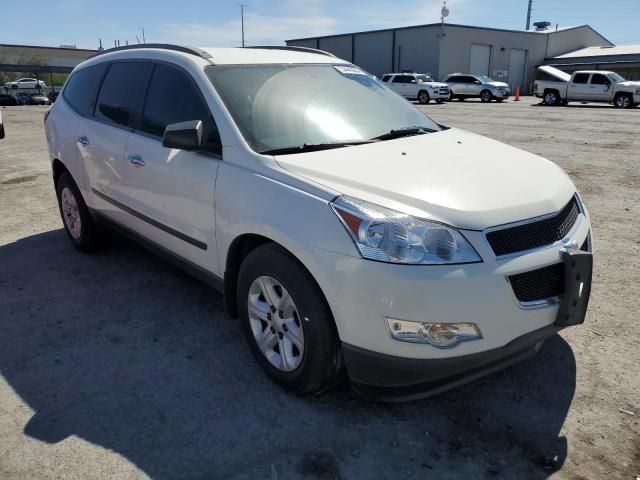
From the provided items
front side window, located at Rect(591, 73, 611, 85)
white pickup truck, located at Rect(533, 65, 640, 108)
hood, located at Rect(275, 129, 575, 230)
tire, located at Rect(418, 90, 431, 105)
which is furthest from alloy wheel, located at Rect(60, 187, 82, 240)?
tire, located at Rect(418, 90, 431, 105)

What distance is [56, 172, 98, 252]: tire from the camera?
4.99 m

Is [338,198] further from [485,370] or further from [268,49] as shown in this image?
[268,49]

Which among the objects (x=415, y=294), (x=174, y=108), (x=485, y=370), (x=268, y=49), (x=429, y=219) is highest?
(x=268, y=49)

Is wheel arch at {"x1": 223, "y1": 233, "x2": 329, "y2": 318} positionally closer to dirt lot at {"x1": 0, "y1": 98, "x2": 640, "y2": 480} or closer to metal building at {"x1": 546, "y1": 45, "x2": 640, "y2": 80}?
dirt lot at {"x1": 0, "y1": 98, "x2": 640, "y2": 480}

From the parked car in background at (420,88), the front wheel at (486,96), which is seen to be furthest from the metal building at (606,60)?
the parked car in background at (420,88)

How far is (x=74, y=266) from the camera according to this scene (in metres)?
4.90

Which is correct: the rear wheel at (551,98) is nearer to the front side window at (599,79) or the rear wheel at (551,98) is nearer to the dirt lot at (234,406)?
the front side window at (599,79)

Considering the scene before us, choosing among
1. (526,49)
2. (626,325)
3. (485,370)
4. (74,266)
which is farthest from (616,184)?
(526,49)

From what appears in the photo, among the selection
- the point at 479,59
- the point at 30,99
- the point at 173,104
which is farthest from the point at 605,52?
the point at 173,104

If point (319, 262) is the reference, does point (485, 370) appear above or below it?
below

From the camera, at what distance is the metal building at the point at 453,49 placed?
A: 4419cm

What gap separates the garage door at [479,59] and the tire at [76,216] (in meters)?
45.6

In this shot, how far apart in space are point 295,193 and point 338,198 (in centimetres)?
25

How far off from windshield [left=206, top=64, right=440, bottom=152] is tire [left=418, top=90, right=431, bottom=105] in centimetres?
2800
